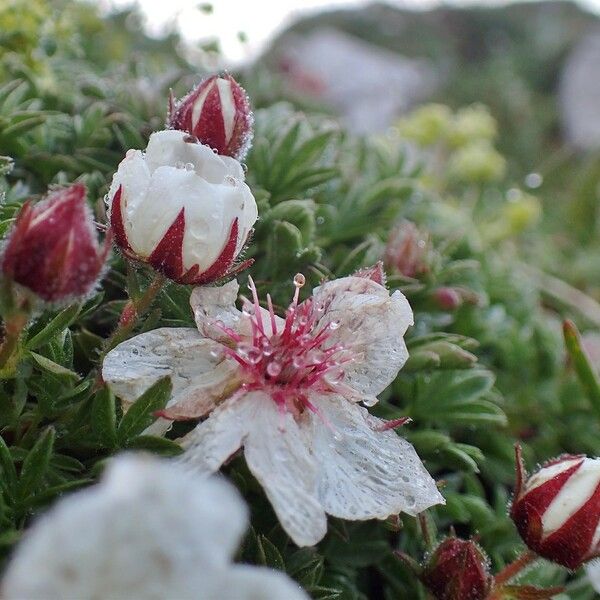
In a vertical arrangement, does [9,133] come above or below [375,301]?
below

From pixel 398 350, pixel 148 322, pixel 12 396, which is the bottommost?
pixel 12 396

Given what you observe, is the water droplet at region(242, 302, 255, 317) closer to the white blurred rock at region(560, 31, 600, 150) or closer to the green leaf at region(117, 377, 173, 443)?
the green leaf at region(117, 377, 173, 443)

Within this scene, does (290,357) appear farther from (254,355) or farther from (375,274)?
(375,274)

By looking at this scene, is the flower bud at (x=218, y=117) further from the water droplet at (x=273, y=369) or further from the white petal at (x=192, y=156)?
the water droplet at (x=273, y=369)

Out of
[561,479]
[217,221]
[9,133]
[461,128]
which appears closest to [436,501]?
[561,479]

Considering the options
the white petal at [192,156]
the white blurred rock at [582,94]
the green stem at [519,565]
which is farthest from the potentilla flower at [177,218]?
the white blurred rock at [582,94]

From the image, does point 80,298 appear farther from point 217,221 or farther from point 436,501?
point 436,501
